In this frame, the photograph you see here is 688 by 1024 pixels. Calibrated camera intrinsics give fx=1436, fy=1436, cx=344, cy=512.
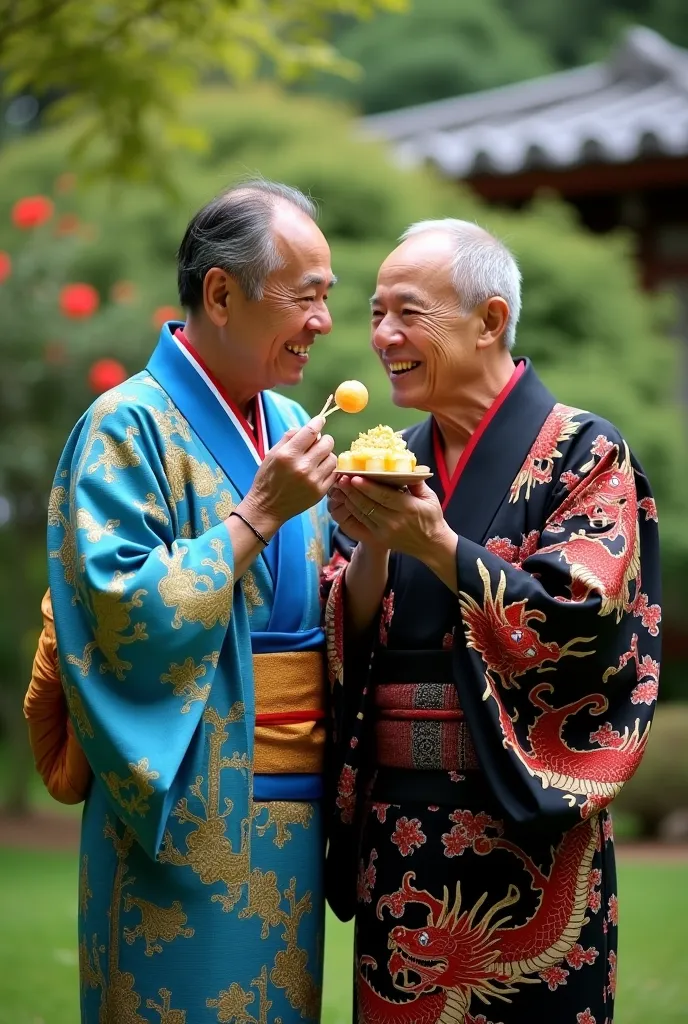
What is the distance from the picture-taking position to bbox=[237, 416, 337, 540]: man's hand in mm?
3395

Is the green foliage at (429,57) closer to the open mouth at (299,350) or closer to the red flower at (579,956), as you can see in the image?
the open mouth at (299,350)

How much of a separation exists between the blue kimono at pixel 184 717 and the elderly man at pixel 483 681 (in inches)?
7.1

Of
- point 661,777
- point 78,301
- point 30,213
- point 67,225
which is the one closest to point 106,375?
point 78,301

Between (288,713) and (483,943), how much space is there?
74cm

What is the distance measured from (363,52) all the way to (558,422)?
1401 centimetres

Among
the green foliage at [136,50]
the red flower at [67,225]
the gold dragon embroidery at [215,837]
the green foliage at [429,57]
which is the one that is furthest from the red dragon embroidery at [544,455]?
the green foliage at [429,57]

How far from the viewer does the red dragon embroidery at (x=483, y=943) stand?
351cm

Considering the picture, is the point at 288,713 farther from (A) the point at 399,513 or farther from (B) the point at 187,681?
(A) the point at 399,513

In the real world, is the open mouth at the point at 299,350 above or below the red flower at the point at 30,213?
above

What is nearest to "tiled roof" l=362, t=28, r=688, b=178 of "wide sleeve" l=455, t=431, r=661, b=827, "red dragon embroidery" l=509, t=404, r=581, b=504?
"red dragon embroidery" l=509, t=404, r=581, b=504

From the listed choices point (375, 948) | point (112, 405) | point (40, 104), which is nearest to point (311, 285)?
point (112, 405)

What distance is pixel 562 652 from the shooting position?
11.5ft

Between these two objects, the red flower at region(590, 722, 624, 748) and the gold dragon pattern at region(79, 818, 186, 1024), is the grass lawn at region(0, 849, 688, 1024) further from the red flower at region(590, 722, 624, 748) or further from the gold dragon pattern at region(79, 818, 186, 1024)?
the red flower at region(590, 722, 624, 748)

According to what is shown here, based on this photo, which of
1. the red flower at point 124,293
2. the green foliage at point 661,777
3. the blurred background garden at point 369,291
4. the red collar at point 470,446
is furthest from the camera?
the green foliage at point 661,777
